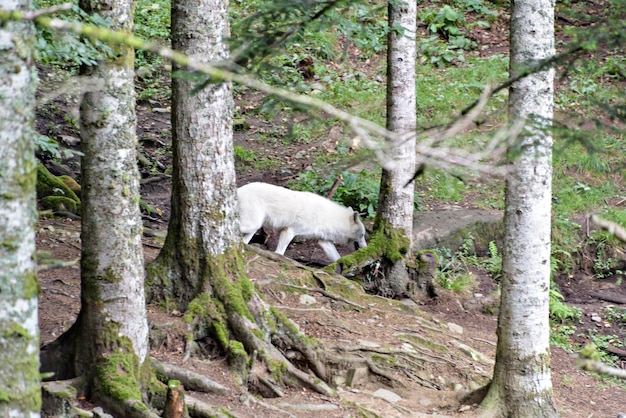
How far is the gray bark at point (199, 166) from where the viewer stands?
660cm

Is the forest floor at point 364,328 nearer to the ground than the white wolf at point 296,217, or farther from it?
nearer to the ground

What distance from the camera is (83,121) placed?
5.13 m

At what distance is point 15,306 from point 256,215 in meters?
8.54

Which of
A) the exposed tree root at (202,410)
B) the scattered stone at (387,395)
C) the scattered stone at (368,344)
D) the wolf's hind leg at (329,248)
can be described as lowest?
the scattered stone at (387,395)

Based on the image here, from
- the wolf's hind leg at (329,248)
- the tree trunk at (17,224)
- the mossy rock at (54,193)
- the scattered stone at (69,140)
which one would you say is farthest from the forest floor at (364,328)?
the tree trunk at (17,224)

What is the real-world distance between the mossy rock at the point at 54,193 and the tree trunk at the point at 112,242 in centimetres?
528

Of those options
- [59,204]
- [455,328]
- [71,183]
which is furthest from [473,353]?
[71,183]

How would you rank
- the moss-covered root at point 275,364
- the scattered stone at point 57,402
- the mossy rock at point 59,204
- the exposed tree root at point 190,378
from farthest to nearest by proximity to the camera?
the mossy rock at point 59,204
the moss-covered root at point 275,364
the exposed tree root at point 190,378
the scattered stone at point 57,402

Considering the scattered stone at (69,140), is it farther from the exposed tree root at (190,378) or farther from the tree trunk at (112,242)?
the tree trunk at (112,242)

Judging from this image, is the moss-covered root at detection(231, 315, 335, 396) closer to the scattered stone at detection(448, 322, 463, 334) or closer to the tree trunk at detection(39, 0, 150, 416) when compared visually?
the tree trunk at detection(39, 0, 150, 416)

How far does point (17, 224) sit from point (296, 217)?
919 cm

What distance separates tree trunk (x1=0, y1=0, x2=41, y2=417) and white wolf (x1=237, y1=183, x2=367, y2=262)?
8275mm

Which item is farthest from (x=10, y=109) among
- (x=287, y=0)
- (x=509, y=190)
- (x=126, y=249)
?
(x=509, y=190)

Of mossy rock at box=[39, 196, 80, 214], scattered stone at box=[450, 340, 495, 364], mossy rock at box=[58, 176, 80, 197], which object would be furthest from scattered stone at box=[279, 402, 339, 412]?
mossy rock at box=[58, 176, 80, 197]
